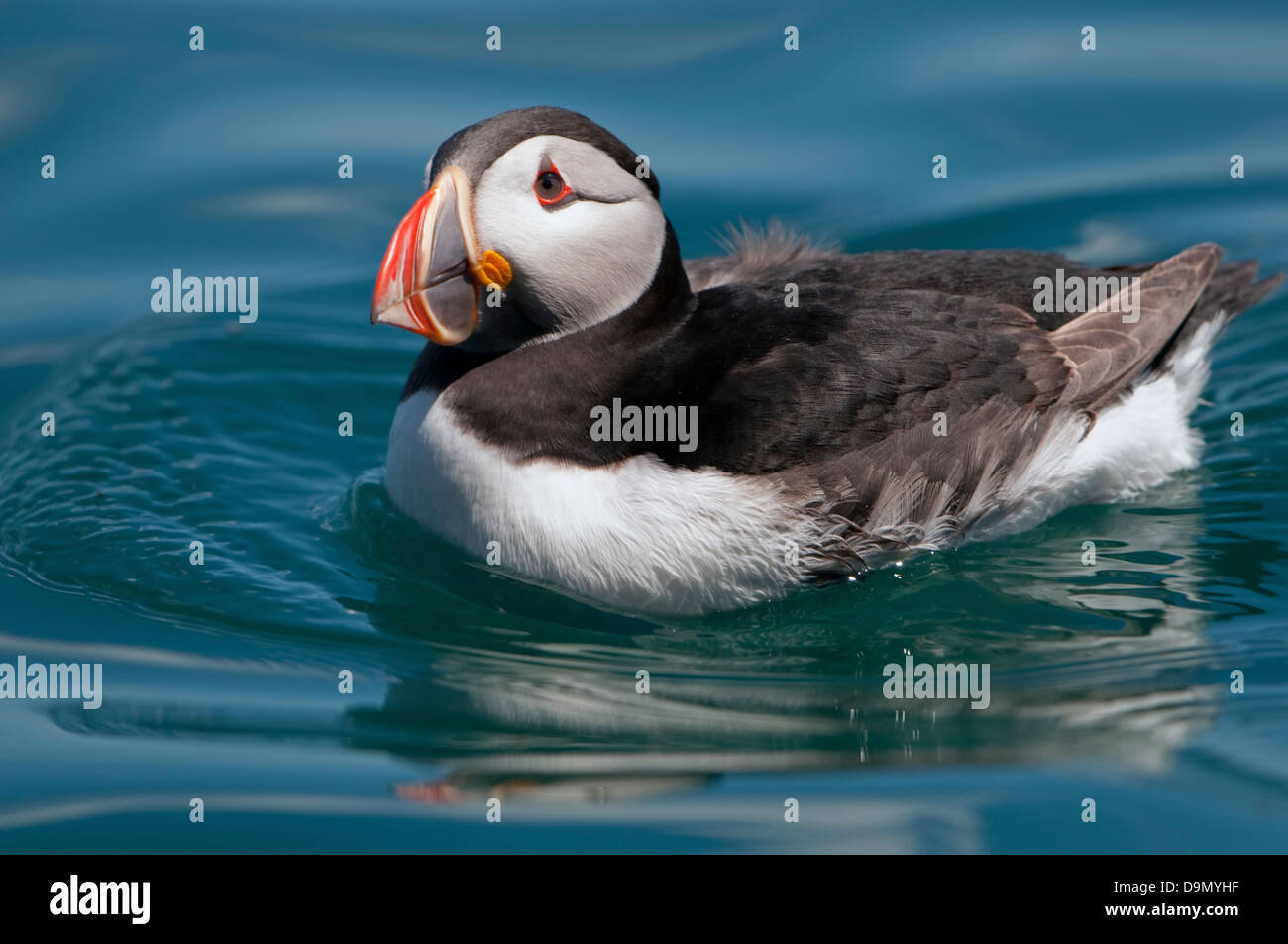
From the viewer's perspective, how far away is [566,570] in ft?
20.6

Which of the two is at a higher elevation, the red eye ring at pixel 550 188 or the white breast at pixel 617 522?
the red eye ring at pixel 550 188

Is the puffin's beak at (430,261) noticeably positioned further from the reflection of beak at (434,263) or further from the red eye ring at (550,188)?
the red eye ring at (550,188)

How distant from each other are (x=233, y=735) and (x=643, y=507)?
171 centimetres

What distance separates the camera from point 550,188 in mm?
6023

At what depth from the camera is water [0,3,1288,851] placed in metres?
5.45

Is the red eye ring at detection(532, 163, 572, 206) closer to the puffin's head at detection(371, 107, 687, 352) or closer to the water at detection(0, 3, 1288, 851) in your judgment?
the puffin's head at detection(371, 107, 687, 352)

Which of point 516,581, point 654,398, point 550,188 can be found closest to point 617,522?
point 654,398

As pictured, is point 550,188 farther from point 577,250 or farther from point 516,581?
point 516,581

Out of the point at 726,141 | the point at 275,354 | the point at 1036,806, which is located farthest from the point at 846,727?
the point at 726,141

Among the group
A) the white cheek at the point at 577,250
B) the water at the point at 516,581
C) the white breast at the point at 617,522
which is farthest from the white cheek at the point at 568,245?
the water at the point at 516,581

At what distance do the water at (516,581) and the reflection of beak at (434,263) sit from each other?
48.1 inches

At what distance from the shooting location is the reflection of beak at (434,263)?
592cm

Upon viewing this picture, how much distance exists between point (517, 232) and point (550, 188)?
0.21m

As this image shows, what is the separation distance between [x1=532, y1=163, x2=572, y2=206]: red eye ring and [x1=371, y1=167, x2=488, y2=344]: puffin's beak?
0.27 m
